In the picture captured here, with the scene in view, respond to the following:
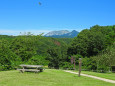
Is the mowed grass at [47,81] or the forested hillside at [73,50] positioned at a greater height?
the forested hillside at [73,50]

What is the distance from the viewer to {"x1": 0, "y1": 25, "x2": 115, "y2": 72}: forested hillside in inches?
1189

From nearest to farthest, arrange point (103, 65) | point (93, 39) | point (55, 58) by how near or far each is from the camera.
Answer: point (103, 65) → point (93, 39) → point (55, 58)

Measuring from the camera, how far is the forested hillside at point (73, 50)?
30.2 meters

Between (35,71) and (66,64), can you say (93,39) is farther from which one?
(35,71)

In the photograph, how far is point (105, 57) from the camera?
115ft

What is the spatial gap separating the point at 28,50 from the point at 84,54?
18.5m

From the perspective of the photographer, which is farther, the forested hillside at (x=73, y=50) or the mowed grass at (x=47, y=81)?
the forested hillside at (x=73, y=50)

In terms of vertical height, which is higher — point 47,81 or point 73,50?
point 73,50

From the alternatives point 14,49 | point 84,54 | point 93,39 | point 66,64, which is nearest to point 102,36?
point 93,39

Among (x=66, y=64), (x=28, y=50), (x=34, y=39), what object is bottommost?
(x=66, y=64)

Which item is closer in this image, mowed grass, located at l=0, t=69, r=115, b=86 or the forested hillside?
mowed grass, located at l=0, t=69, r=115, b=86

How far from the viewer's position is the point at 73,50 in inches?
2111

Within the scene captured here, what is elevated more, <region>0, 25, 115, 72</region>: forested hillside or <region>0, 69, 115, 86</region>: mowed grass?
<region>0, 25, 115, 72</region>: forested hillside

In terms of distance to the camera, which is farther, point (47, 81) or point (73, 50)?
point (73, 50)
